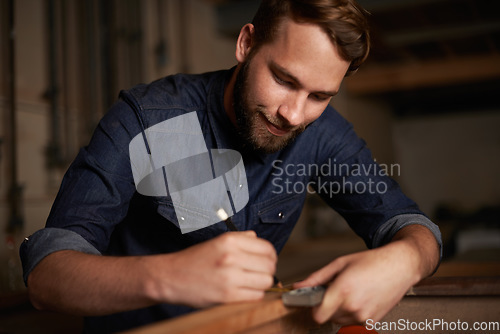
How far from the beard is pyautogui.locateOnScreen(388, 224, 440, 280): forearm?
1.11 ft

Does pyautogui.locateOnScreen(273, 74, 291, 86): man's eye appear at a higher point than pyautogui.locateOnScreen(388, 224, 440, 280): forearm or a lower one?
higher

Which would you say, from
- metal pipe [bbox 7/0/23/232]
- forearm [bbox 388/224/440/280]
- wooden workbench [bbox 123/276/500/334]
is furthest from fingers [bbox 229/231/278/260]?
metal pipe [bbox 7/0/23/232]

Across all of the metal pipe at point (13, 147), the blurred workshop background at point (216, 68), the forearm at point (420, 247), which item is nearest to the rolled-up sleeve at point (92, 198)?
the forearm at point (420, 247)

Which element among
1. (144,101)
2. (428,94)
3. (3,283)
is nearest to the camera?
(144,101)

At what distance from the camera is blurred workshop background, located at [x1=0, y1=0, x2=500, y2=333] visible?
7.38 feet

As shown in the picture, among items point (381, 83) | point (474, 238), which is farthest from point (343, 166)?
point (381, 83)

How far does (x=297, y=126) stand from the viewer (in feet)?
3.71

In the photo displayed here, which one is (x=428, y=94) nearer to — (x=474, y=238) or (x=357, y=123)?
(x=357, y=123)

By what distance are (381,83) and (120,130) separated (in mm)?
4817

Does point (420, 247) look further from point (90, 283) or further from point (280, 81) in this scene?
point (90, 283)

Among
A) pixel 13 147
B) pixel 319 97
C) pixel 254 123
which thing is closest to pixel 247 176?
pixel 254 123

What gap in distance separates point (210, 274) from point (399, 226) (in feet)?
2.00

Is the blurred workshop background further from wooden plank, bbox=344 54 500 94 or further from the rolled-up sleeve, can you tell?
the rolled-up sleeve

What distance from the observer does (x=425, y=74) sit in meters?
5.23
